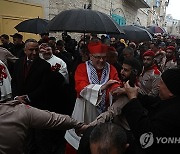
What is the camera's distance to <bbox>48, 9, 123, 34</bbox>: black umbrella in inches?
167

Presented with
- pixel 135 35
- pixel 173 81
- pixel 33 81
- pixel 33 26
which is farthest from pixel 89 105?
pixel 135 35

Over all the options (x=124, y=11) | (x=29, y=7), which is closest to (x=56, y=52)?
(x=29, y=7)

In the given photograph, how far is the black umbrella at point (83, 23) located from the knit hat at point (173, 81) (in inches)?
86.5

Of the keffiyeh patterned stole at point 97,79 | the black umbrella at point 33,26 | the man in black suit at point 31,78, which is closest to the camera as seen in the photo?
the keffiyeh patterned stole at point 97,79

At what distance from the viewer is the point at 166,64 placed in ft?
24.1

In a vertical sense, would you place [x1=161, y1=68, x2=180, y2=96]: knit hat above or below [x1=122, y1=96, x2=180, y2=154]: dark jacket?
above

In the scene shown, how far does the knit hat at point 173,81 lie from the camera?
6.72ft

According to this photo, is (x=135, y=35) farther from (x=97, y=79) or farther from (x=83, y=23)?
(x=97, y=79)

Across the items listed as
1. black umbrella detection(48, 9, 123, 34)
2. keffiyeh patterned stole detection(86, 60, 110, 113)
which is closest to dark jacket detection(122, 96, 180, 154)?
keffiyeh patterned stole detection(86, 60, 110, 113)

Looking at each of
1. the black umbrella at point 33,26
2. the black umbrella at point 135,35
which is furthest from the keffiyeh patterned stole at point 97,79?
the black umbrella at point 135,35

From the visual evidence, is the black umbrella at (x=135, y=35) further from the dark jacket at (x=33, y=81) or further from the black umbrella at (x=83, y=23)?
the dark jacket at (x=33, y=81)

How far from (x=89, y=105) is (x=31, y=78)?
47.9 inches

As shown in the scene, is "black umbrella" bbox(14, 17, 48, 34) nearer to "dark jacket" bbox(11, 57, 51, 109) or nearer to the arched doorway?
"dark jacket" bbox(11, 57, 51, 109)

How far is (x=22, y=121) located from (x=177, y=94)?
113cm
